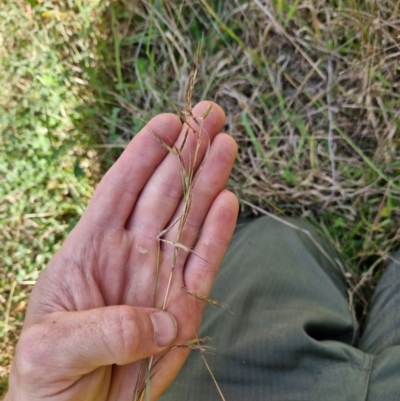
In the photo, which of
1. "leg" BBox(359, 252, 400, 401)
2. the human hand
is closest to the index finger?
the human hand

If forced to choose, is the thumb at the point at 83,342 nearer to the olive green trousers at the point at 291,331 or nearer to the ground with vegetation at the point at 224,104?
the olive green trousers at the point at 291,331

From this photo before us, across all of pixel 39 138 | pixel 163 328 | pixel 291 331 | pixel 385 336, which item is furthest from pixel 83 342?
pixel 39 138

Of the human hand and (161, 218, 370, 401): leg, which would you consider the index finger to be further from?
(161, 218, 370, 401): leg

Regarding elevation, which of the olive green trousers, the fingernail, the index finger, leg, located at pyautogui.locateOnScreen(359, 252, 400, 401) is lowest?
leg, located at pyautogui.locateOnScreen(359, 252, 400, 401)

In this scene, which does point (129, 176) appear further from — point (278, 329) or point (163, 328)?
point (278, 329)

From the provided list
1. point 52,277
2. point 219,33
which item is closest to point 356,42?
point 219,33

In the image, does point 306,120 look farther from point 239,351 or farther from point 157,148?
point 239,351
